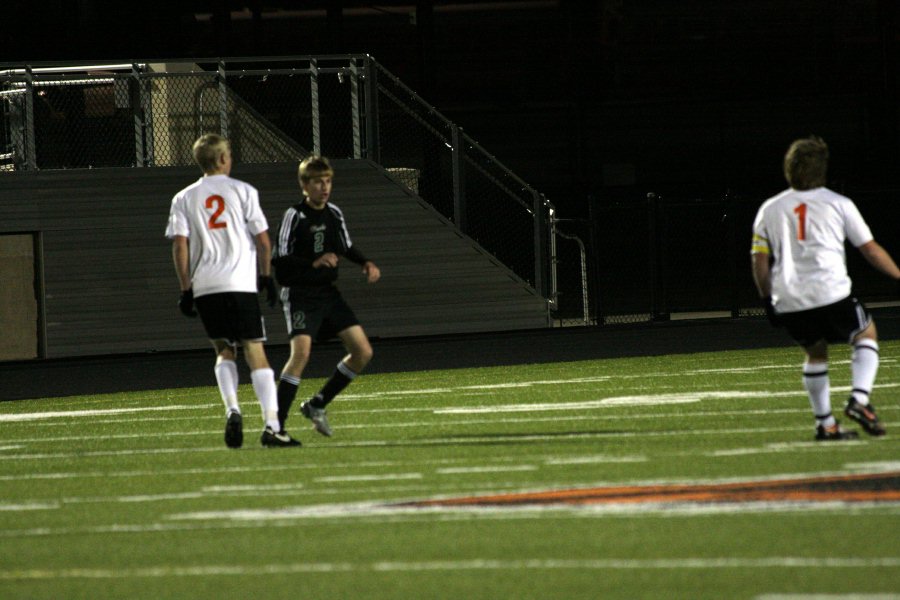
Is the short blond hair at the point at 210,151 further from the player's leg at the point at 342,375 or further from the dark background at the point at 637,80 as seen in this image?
the dark background at the point at 637,80

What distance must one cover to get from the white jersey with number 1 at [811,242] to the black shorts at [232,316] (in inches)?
126

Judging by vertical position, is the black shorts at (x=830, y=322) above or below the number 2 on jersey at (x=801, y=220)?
below

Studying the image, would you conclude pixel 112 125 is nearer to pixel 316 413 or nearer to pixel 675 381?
pixel 675 381

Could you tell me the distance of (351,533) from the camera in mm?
7363

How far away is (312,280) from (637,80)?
28796mm

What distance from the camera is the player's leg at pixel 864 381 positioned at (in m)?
9.47

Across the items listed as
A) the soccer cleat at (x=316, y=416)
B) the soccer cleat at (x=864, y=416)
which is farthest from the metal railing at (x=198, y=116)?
the soccer cleat at (x=864, y=416)

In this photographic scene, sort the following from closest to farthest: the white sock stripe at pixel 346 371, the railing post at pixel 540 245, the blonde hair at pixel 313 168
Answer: the blonde hair at pixel 313 168, the white sock stripe at pixel 346 371, the railing post at pixel 540 245

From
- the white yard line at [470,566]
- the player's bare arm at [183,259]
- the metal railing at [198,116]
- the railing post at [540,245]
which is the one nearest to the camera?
the white yard line at [470,566]

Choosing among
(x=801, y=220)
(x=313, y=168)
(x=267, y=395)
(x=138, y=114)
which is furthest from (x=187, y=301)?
(x=138, y=114)

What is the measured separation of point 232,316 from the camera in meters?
10.6

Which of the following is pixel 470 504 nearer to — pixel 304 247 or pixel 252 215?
pixel 252 215

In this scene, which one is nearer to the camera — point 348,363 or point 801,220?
point 801,220

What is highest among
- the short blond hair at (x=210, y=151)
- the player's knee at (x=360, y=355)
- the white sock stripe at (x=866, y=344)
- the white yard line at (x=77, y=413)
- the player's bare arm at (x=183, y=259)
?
the short blond hair at (x=210, y=151)
